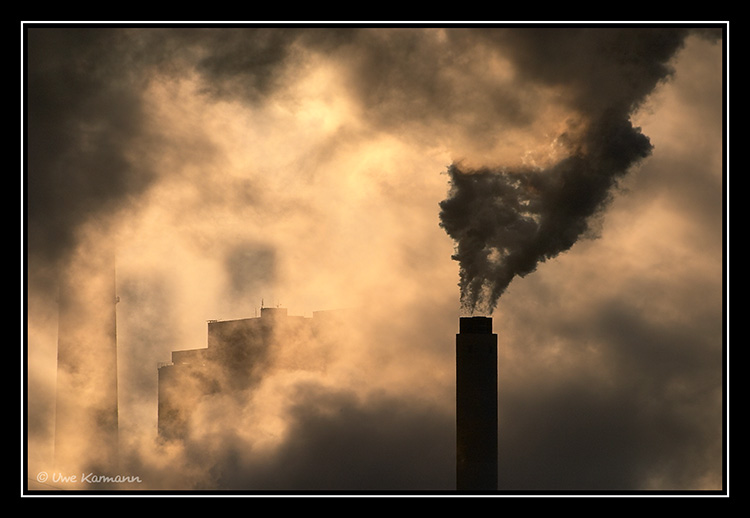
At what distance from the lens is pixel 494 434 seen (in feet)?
64.6

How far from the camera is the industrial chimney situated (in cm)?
1942

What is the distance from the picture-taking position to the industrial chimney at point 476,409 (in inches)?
765

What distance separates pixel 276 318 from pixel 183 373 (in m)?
5.18

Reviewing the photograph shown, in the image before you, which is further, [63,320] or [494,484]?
[63,320]

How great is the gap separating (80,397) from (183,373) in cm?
1043

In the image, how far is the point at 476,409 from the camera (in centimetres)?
1961
